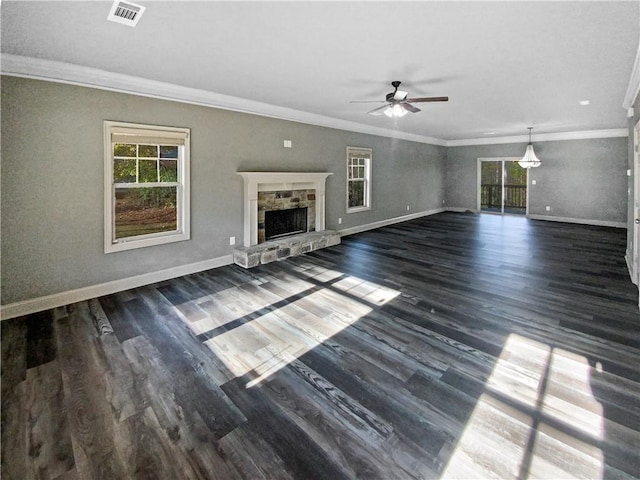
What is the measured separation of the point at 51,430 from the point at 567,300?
16.0 feet

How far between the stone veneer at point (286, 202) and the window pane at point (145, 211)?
55.2 inches

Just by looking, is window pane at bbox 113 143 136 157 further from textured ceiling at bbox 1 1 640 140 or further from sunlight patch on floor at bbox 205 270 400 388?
sunlight patch on floor at bbox 205 270 400 388

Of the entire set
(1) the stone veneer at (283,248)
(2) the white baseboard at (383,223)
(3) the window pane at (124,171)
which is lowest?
(1) the stone veneer at (283,248)

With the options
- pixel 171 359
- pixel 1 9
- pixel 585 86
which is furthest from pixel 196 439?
pixel 585 86

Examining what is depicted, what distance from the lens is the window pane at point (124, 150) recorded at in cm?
405

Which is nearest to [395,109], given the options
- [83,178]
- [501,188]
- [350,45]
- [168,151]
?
[350,45]

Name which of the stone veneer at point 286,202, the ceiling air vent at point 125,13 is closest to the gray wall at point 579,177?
the stone veneer at point 286,202

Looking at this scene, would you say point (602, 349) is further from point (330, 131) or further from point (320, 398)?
point (330, 131)

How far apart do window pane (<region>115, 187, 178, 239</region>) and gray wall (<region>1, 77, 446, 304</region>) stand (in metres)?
0.35

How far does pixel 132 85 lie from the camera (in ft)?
12.9

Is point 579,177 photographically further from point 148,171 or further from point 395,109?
point 148,171

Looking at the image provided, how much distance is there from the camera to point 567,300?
378cm

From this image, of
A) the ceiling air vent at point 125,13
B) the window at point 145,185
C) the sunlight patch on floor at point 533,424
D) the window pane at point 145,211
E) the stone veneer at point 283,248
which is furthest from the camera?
the stone veneer at point 283,248

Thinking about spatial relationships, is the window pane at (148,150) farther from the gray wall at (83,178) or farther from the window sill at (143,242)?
the window sill at (143,242)
